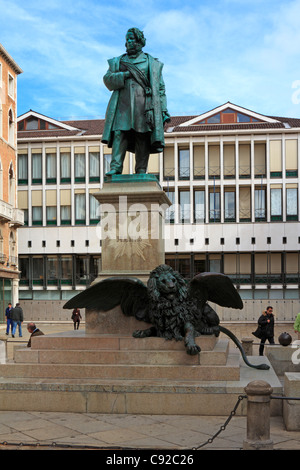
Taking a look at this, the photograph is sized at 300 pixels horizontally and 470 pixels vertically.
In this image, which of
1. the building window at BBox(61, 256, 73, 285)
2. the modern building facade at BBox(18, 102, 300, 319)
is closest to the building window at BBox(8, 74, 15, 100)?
the modern building facade at BBox(18, 102, 300, 319)

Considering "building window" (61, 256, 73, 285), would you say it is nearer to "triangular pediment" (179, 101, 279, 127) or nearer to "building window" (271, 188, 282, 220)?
"triangular pediment" (179, 101, 279, 127)

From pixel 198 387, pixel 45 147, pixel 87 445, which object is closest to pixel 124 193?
pixel 198 387

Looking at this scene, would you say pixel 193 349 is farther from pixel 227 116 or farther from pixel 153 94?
pixel 227 116

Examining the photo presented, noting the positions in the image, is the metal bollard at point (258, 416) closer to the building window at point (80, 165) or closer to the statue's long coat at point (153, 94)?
the statue's long coat at point (153, 94)

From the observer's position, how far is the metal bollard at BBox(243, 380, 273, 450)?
6.63m

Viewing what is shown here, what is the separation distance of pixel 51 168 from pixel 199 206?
504 inches

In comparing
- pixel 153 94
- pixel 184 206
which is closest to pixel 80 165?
pixel 184 206

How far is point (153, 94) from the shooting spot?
1192 cm

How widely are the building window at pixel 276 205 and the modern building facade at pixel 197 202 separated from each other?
0.26 feet

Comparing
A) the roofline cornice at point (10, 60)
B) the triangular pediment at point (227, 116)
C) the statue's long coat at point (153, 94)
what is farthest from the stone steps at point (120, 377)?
the triangular pediment at point (227, 116)

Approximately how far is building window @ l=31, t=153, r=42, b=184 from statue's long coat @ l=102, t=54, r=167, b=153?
42605 millimetres

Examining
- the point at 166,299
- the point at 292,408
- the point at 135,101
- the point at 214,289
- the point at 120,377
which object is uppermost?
the point at 135,101

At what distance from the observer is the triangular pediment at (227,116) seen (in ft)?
175

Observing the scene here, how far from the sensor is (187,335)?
9602 millimetres
